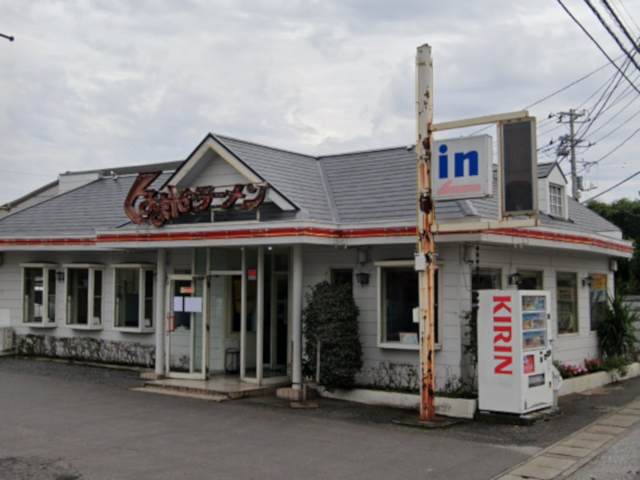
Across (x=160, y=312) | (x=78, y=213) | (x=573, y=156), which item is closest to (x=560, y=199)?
(x=160, y=312)

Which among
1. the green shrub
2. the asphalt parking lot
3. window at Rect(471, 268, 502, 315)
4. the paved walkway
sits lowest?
the paved walkway

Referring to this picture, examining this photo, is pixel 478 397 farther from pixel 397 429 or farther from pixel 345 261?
pixel 345 261

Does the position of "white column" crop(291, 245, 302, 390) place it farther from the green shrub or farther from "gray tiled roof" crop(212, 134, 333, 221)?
the green shrub

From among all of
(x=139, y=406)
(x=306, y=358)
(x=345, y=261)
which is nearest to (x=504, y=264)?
(x=345, y=261)

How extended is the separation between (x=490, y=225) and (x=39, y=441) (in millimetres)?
7292

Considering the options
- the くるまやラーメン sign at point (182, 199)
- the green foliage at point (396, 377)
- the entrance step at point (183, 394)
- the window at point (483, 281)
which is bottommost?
the entrance step at point (183, 394)

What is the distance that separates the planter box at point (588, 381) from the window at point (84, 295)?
1151 cm

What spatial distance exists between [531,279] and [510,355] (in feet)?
13.6

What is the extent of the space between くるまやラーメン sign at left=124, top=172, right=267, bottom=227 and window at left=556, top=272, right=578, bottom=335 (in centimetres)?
735

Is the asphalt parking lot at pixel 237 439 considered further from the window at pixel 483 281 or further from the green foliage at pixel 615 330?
the green foliage at pixel 615 330

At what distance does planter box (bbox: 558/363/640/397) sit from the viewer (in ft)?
48.2

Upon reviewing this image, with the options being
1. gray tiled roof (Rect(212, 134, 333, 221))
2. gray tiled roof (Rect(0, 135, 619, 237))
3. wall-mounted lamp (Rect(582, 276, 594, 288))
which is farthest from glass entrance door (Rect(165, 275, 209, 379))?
wall-mounted lamp (Rect(582, 276, 594, 288))

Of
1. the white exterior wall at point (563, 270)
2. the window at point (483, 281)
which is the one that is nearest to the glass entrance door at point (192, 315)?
the window at point (483, 281)

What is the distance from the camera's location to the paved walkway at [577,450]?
8789mm
